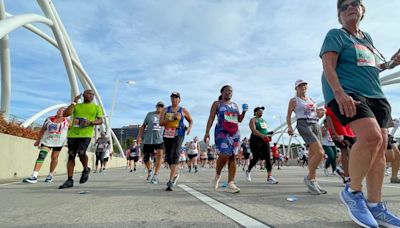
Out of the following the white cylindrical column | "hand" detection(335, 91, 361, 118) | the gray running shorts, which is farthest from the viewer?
the white cylindrical column

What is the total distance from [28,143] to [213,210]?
11.3 metres

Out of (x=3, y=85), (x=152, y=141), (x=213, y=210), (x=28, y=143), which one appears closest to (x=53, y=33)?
(x=3, y=85)

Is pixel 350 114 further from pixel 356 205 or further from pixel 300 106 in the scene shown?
pixel 300 106

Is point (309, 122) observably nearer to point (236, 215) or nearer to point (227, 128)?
point (227, 128)

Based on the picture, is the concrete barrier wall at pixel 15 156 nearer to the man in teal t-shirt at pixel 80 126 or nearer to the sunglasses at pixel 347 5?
the man in teal t-shirt at pixel 80 126

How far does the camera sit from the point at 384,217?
279cm

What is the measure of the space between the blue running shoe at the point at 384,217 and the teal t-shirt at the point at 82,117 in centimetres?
568

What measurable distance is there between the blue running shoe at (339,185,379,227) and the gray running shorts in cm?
324

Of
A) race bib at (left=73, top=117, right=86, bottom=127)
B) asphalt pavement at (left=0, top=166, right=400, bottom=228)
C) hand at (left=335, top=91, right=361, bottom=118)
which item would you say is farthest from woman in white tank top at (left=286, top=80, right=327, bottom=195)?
race bib at (left=73, top=117, right=86, bottom=127)

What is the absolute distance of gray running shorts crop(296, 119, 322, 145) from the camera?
6129mm

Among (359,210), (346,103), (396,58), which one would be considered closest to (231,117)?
(396,58)

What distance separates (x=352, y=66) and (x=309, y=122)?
3307 mm

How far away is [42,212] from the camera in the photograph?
3811 mm

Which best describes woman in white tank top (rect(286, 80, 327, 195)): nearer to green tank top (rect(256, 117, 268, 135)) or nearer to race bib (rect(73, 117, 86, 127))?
green tank top (rect(256, 117, 268, 135))
